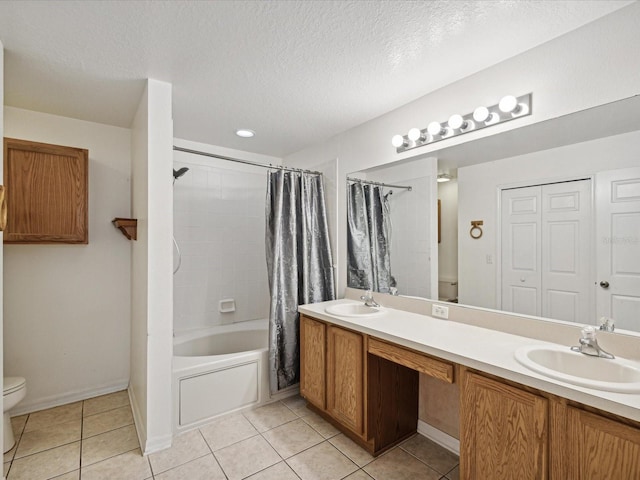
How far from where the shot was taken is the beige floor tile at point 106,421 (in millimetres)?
2215

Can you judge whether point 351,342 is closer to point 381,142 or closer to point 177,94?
point 381,142

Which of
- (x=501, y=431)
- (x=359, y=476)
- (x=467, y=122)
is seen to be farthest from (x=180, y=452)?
(x=467, y=122)

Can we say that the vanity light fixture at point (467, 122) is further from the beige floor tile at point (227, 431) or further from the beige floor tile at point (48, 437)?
the beige floor tile at point (48, 437)

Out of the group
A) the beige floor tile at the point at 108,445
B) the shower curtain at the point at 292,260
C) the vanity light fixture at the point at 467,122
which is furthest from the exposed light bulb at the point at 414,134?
the beige floor tile at the point at 108,445

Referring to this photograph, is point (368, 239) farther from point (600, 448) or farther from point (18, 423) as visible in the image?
point (18, 423)

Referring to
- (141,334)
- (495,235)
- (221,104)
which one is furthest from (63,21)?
(495,235)

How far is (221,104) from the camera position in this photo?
92.4 inches

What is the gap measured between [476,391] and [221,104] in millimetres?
2410

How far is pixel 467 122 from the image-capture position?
1.94 metres

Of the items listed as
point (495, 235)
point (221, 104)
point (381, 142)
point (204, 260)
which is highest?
point (221, 104)

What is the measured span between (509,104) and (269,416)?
2.64m

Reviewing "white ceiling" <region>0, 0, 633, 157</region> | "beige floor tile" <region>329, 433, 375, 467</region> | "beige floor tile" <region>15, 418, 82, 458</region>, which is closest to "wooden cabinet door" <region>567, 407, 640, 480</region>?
"beige floor tile" <region>329, 433, 375, 467</region>

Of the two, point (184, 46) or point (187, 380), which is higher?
point (184, 46)

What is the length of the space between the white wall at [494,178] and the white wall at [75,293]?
9.32 ft
